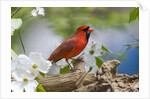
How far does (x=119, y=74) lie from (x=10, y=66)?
0.69 meters

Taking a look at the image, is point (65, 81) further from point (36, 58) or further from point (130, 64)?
point (130, 64)

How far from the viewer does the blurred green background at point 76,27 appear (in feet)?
5.84

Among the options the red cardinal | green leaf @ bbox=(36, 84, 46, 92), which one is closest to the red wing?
the red cardinal

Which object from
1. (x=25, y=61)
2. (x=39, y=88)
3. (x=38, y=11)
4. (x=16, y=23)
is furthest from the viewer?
(x=38, y=11)

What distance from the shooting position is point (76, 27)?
5.87 ft

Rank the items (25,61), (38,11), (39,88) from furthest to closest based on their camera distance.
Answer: (38,11)
(39,88)
(25,61)

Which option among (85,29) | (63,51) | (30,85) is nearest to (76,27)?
(85,29)

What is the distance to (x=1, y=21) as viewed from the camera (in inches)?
65.8

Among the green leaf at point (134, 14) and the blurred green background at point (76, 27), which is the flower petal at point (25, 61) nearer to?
the blurred green background at point (76, 27)

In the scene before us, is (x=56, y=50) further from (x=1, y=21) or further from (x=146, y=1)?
(x=146, y=1)

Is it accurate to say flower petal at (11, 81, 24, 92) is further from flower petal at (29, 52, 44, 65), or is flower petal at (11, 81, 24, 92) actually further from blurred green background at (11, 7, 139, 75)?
blurred green background at (11, 7, 139, 75)

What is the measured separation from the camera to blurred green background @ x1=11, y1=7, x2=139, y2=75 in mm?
1780

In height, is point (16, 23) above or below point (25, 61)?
above

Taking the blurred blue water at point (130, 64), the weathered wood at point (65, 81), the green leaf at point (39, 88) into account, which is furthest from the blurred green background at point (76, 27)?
the green leaf at point (39, 88)
